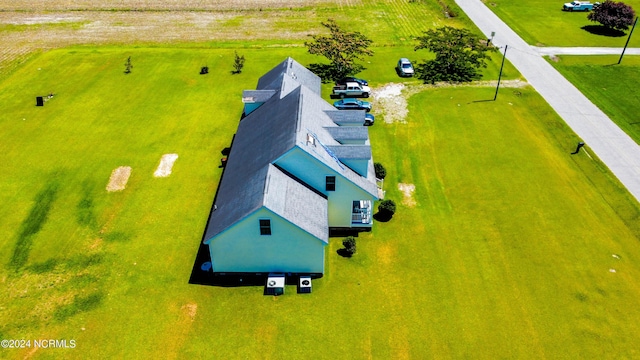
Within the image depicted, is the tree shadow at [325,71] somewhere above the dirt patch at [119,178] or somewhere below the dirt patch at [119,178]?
above

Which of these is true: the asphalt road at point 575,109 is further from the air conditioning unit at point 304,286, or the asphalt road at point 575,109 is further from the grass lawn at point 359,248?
the air conditioning unit at point 304,286

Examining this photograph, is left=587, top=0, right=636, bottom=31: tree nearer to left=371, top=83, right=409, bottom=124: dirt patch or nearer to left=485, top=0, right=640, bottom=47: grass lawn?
left=485, top=0, right=640, bottom=47: grass lawn

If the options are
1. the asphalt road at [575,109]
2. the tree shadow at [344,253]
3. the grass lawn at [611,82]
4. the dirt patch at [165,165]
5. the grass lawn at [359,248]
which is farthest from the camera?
the grass lawn at [611,82]

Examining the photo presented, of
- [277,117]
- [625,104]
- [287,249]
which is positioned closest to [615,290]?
[287,249]

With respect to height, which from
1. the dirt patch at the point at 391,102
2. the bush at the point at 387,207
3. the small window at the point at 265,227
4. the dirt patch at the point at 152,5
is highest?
the dirt patch at the point at 152,5

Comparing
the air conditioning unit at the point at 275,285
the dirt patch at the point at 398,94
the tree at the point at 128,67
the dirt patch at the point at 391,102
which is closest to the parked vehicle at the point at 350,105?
the dirt patch at the point at 398,94

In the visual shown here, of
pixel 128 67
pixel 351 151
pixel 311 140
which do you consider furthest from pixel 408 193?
pixel 128 67

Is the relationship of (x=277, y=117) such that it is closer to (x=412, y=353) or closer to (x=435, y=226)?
(x=435, y=226)

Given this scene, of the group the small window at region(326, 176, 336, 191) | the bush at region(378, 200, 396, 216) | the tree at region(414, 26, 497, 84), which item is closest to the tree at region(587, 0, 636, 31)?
the tree at region(414, 26, 497, 84)
